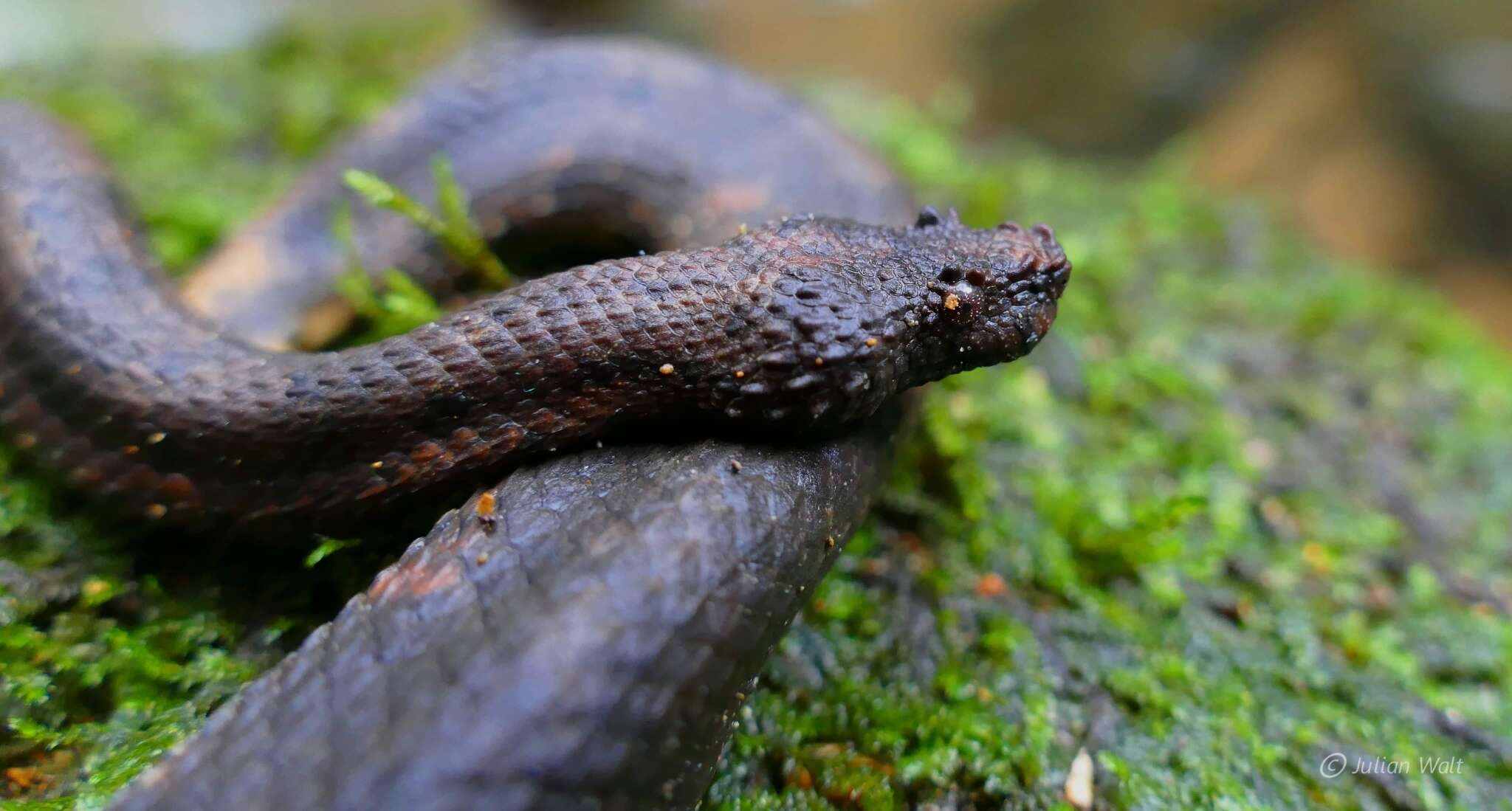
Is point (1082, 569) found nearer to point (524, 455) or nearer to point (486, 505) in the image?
point (524, 455)

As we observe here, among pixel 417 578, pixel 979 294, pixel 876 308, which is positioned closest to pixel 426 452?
pixel 417 578

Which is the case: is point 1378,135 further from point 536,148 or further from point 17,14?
point 17,14

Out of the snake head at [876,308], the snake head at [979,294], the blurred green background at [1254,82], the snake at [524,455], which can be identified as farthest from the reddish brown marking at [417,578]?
the blurred green background at [1254,82]

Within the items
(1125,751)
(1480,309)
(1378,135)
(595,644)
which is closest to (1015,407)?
(1125,751)

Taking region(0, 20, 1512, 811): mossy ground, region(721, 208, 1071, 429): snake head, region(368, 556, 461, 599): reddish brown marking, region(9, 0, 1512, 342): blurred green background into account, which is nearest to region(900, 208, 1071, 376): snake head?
region(721, 208, 1071, 429): snake head

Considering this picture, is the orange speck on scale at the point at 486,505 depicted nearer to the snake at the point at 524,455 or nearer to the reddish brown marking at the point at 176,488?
A: the snake at the point at 524,455
